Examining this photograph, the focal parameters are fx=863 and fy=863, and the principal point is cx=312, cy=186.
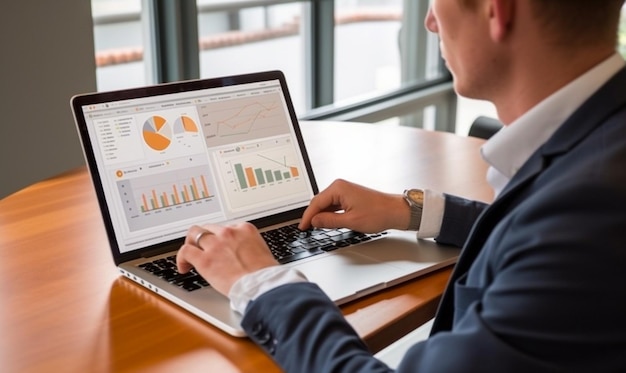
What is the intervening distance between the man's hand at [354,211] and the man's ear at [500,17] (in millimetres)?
525

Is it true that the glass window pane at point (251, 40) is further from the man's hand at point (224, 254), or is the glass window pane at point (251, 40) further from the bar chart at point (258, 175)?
the man's hand at point (224, 254)

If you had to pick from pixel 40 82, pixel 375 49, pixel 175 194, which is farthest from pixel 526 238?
pixel 375 49

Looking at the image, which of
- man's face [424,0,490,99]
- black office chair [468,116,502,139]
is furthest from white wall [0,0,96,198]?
man's face [424,0,490,99]

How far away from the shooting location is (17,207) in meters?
1.67

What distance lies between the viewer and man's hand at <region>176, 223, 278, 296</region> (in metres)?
1.17

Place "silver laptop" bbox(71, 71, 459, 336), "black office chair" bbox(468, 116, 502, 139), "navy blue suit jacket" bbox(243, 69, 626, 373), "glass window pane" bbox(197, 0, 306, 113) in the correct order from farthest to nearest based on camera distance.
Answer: "glass window pane" bbox(197, 0, 306, 113), "black office chair" bbox(468, 116, 502, 139), "silver laptop" bbox(71, 71, 459, 336), "navy blue suit jacket" bbox(243, 69, 626, 373)

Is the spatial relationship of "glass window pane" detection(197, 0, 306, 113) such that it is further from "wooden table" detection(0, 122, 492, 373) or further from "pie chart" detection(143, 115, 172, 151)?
"pie chart" detection(143, 115, 172, 151)

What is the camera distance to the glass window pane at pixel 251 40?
335 centimetres

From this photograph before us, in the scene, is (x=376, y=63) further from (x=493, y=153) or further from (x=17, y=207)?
(x=493, y=153)

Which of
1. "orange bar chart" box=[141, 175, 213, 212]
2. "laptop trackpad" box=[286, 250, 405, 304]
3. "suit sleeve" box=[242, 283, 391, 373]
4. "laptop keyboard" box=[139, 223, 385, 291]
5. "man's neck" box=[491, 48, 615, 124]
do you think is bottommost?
"laptop trackpad" box=[286, 250, 405, 304]

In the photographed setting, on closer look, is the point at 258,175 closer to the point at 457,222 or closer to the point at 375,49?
the point at 457,222

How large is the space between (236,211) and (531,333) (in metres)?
0.72

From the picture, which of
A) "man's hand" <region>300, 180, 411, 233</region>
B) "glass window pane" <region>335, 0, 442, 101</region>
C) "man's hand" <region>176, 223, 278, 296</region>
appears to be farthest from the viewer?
"glass window pane" <region>335, 0, 442, 101</region>

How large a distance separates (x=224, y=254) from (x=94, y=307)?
203 millimetres
